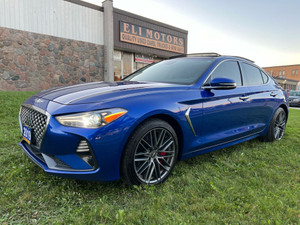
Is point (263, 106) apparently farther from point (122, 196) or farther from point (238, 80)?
point (122, 196)

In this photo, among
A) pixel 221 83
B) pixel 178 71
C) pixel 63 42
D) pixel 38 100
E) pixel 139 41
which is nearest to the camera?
pixel 38 100

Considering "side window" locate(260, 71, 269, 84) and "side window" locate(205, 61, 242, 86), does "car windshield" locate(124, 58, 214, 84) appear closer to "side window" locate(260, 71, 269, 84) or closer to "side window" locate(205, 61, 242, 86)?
"side window" locate(205, 61, 242, 86)

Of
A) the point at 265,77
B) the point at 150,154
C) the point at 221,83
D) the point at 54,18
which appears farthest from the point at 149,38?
the point at 150,154

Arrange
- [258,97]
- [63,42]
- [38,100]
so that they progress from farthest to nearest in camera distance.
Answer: [63,42]
[258,97]
[38,100]

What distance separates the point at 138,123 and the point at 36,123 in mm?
961

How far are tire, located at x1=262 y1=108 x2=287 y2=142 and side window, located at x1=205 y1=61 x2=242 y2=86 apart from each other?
1.23 m

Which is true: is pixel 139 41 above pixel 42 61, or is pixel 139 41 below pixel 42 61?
above

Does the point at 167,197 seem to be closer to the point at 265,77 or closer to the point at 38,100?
the point at 38,100

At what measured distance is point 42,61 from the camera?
392 inches

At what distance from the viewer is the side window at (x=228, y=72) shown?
9.87ft

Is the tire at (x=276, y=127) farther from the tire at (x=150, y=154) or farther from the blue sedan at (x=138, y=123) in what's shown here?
the tire at (x=150, y=154)

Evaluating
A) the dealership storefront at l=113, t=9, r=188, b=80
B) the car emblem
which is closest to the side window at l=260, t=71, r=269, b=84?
the car emblem

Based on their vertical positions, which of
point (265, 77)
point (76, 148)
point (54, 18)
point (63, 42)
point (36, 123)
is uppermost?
point (54, 18)

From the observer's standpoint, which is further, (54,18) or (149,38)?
(149,38)
